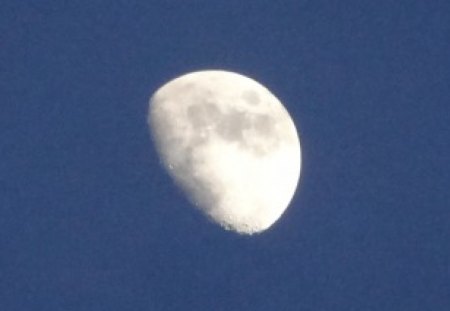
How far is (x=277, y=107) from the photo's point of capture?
46906 millimetres

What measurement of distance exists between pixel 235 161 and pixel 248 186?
764 millimetres

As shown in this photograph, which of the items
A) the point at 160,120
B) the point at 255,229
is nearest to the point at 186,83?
the point at 160,120

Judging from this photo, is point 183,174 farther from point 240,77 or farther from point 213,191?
point 240,77

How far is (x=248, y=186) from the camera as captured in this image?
149 ft

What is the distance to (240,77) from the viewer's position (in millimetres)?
47406

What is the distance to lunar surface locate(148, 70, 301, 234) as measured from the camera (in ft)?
148

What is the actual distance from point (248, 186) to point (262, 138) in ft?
4.53

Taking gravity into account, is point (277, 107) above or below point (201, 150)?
above

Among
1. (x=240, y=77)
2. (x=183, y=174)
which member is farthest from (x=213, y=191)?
(x=240, y=77)

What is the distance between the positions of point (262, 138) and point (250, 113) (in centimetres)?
78

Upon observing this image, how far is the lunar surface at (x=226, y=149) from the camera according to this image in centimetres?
4516

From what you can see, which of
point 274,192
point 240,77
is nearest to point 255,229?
point 274,192

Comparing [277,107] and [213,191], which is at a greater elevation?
[277,107]

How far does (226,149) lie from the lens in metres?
45.1
